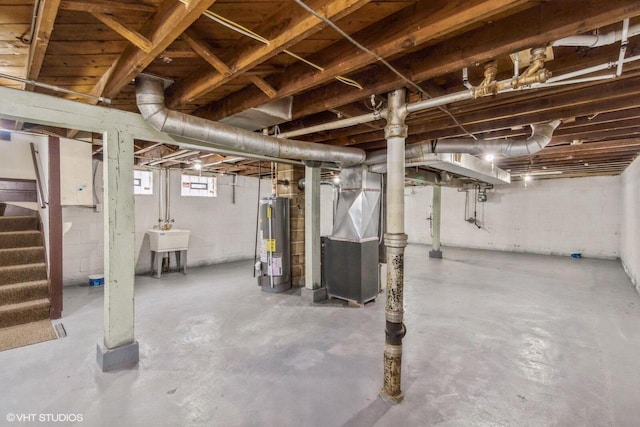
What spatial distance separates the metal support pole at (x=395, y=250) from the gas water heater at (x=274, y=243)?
2.74 m

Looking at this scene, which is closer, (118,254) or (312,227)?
(118,254)

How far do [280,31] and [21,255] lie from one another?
14.4ft

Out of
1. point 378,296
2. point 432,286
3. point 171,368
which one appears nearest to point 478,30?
point 171,368

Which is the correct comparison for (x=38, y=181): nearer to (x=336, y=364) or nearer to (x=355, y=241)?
(x=355, y=241)

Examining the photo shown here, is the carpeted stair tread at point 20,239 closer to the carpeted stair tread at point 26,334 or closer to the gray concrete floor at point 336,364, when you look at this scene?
the gray concrete floor at point 336,364

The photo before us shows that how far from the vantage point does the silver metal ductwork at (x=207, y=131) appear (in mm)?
2199

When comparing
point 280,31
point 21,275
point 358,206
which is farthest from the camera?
point 358,206

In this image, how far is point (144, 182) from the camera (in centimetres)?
593

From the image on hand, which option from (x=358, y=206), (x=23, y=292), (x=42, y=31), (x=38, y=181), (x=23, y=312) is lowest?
(x=23, y=312)

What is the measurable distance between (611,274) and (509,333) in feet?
Result: 15.2

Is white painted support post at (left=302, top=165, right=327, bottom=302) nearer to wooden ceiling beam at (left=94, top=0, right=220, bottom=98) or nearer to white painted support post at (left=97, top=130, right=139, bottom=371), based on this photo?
white painted support post at (left=97, top=130, right=139, bottom=371)

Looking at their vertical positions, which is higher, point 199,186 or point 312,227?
point 199,186

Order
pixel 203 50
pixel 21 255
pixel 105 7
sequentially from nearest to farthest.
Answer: pixel 105 7, pixel 203 50, pixel 21 255

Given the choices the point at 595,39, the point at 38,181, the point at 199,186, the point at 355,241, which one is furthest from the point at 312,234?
the point at 199,186
